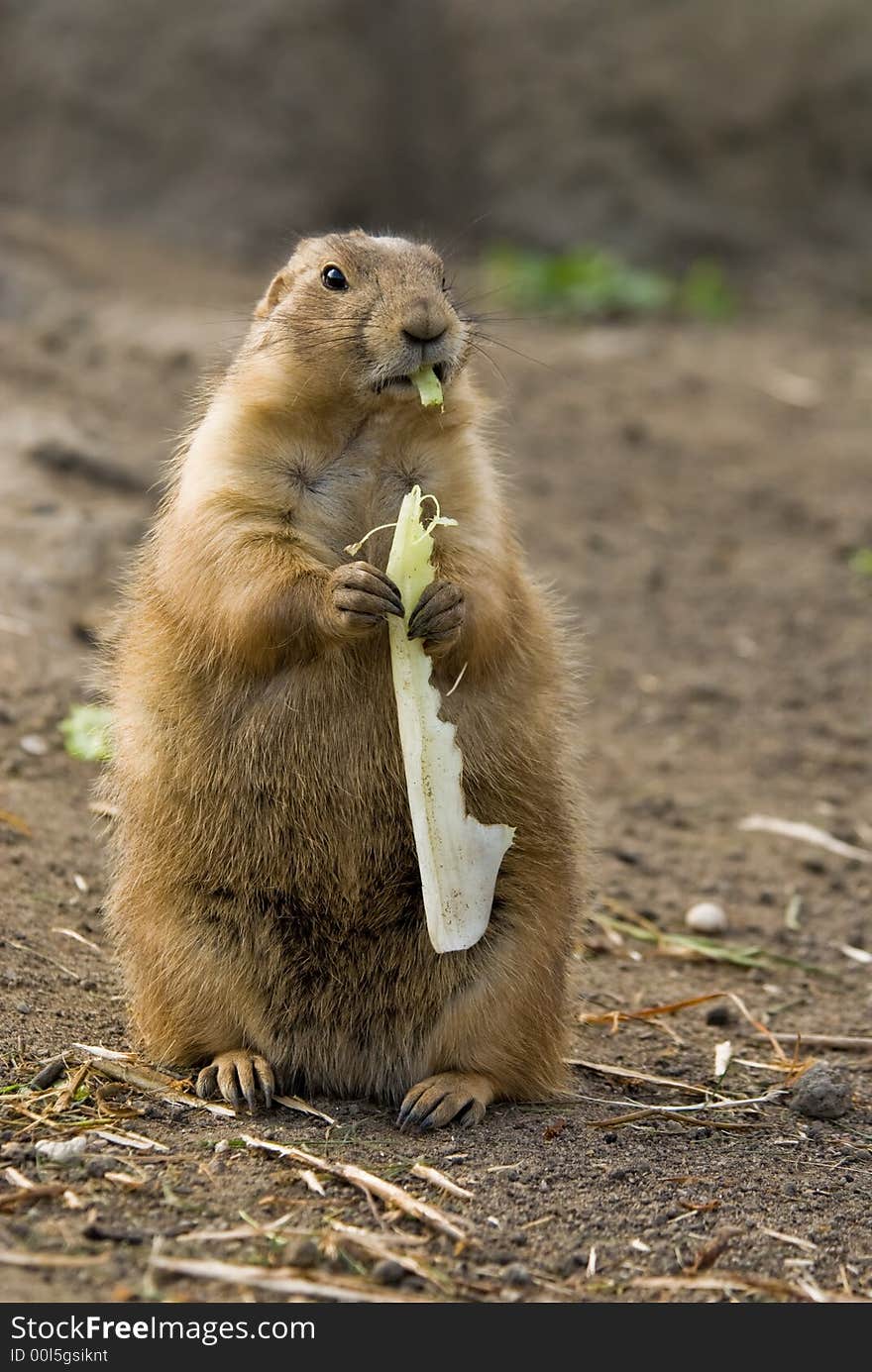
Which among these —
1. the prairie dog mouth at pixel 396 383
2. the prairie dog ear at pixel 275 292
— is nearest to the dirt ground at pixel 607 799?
the prairie dog ear at pixel 275 292

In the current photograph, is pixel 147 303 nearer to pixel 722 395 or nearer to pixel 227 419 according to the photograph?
pixel 722 395

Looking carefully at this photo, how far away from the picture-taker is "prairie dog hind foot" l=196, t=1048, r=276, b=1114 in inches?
190

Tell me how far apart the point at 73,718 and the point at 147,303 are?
662 cm

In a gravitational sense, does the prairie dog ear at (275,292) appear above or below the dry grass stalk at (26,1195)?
above

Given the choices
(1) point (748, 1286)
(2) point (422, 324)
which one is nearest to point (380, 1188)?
(1) point (748, 1286)

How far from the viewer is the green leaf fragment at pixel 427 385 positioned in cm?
485

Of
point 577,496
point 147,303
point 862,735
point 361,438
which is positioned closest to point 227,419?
point 361,438

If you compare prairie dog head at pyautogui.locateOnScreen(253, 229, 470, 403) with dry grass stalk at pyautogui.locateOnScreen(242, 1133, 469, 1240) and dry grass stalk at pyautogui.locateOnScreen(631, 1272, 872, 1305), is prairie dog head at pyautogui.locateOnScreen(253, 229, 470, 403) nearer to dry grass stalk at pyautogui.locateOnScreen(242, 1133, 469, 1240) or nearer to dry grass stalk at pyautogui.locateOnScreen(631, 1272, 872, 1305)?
dry grass stalk at pyautogui.locateOnScreen(242, 1133, 469, 1240)

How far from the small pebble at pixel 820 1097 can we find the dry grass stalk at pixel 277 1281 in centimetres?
200

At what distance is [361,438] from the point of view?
5.05 m

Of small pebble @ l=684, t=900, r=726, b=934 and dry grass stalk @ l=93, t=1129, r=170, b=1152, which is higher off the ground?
small pebble @ l=684, t=900, r=726, b=934

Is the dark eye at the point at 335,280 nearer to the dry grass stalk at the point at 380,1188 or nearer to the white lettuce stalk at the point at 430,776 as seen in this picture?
the white lettuce stalk at the point at 430,776

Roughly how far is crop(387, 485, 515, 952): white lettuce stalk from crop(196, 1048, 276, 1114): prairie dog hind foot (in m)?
0.62

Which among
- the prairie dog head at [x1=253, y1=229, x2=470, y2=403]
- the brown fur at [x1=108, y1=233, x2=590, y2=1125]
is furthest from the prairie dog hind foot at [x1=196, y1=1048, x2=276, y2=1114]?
the prairie dog head at [x1=253, y1=229, x2=470, y2=403]
